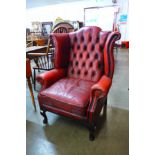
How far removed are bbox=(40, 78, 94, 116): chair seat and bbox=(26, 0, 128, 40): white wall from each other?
20.9ft

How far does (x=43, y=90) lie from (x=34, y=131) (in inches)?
18.6

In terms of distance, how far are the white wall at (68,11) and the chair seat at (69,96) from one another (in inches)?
251

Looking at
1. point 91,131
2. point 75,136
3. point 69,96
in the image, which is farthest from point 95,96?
point 75,136

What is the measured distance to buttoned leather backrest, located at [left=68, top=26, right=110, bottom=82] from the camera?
5.67 feet

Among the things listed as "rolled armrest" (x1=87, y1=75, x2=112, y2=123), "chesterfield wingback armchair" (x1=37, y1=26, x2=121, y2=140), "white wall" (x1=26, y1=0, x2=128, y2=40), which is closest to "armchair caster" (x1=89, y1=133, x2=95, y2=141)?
"chesterfield wingback armchair" (x1=37, y1=26, x2=121, y2=140)

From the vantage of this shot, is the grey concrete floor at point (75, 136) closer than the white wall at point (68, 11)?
Yes

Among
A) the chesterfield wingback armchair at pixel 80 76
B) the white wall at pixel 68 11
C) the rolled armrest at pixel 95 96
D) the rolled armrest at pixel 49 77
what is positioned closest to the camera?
the rolled armrest at pixel 95 96

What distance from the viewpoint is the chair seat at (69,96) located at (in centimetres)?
137

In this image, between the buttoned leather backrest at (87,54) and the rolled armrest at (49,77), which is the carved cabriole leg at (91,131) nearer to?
the buttoned leather backrest at (87,54)

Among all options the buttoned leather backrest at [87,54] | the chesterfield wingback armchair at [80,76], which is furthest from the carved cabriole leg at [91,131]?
the buttoned leather backrest at [87,54]

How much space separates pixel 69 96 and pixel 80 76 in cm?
51

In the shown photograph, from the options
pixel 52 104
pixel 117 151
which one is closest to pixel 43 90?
pixel 52 104

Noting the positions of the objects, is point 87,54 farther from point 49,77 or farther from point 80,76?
point 49,77
